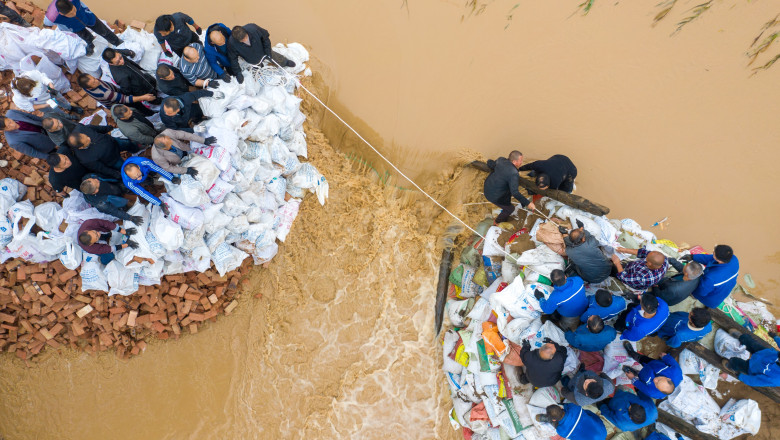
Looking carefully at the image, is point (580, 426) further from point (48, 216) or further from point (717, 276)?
point (48, 216)

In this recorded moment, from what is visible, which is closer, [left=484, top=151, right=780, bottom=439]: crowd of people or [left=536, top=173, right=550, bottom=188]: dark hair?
[left=484, top=151, right=780, bottom=439]: crowd of people

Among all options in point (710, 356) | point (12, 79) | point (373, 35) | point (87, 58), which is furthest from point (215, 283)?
point (710, 356)

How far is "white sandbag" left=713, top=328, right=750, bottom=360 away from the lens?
3547 mm

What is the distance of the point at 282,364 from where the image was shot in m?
4.28

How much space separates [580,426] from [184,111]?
14.1ft

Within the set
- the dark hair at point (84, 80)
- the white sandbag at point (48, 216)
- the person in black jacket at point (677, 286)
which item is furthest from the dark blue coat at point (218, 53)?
the person in black jacket at point (677, 286)

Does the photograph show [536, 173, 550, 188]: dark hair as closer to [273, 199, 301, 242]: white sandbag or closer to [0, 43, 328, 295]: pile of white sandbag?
[0, 43, 328, 295]: pile of white sandbag

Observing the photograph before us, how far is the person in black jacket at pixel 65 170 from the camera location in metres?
3.09

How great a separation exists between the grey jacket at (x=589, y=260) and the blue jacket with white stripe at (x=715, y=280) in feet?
2.30

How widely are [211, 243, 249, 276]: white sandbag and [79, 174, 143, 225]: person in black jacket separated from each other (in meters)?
0.74

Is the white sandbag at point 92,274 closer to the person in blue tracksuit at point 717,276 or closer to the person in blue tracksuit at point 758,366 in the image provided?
the person in blue tracksuit at point 717,276

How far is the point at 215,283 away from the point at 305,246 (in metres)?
1.00

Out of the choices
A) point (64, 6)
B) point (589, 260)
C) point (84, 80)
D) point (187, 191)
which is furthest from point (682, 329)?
point (64, 6)

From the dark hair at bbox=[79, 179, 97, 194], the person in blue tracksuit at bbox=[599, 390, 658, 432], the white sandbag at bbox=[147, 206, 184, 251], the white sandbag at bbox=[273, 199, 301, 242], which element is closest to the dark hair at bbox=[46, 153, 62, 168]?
the dark hair at bbox=[79, 179, 97, 194]
